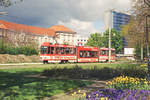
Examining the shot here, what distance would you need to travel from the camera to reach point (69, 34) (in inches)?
5290

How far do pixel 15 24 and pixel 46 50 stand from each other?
330 feet

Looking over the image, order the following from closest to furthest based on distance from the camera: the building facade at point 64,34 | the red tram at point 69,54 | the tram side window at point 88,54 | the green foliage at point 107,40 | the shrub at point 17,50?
Result: the red tram at point 69,54 < the tram side window at point 88,54 < the shrub at point 17,50 < the green foliage at point 107,40 < the building facade at point 64,34

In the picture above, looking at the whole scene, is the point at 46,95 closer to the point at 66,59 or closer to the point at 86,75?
the point at 86,75

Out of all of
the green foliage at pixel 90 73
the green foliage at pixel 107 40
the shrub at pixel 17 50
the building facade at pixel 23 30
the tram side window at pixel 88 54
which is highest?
the building facade at pixel 23 30

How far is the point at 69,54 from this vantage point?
29797mm

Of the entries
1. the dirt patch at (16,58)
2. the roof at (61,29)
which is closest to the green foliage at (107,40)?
the dirt patch at (16,58)

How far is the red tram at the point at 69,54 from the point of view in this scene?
27.6 m

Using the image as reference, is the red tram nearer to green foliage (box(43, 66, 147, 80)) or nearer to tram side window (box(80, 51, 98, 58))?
tram side window (box(80, 51, 98, 58))

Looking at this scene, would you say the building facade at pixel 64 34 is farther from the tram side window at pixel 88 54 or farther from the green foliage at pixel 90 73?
the green foliage at pixel 90 73

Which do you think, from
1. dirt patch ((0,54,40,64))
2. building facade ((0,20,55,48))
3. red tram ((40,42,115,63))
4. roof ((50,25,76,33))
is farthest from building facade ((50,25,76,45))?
red tram ((40,42,115,63))

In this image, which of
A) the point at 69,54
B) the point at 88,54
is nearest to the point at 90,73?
the point at 69,54

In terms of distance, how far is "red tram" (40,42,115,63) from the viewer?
27603mm

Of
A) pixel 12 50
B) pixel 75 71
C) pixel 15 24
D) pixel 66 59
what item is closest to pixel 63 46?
pixel 66 59

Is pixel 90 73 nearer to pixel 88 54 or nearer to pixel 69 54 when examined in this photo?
pixel 69 54
